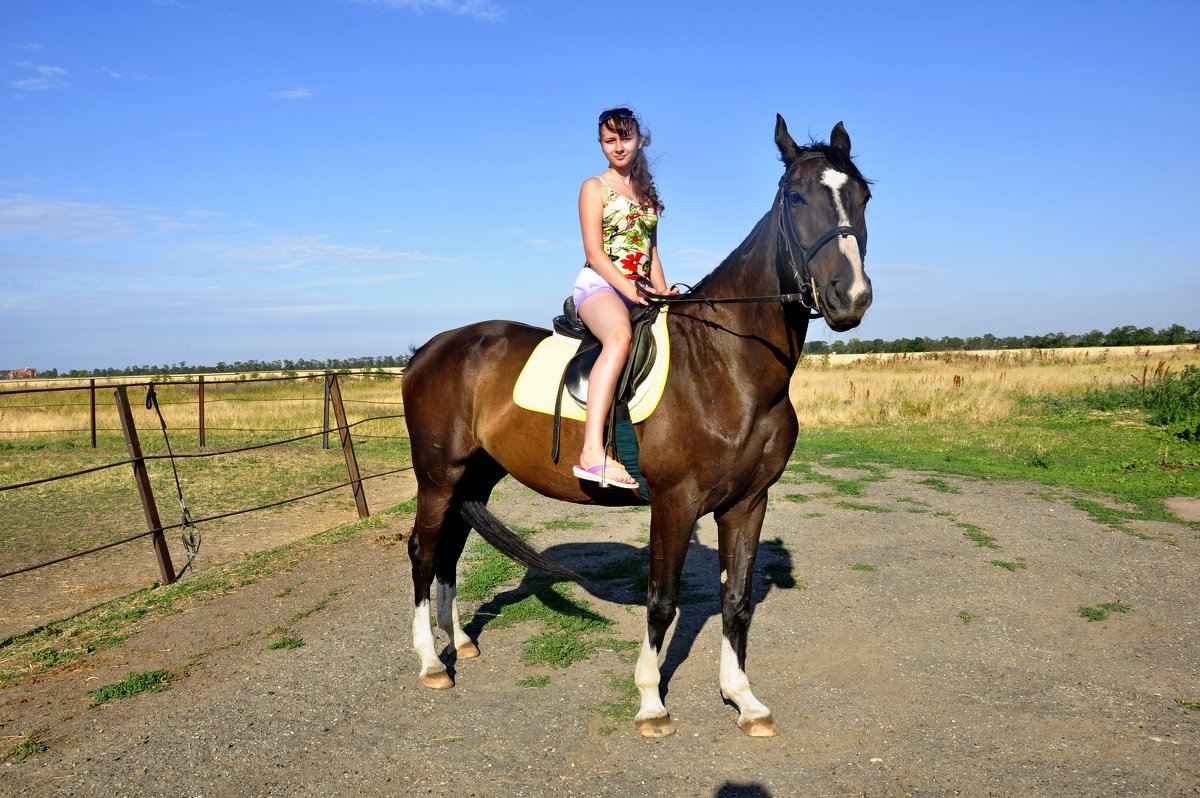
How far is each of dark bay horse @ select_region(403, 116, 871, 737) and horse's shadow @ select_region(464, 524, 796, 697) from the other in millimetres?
798

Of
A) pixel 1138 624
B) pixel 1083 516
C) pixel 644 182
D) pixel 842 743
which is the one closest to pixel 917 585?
pixel 1138 624

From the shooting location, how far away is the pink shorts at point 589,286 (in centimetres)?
418

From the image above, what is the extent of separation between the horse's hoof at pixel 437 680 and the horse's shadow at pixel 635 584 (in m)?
0.83

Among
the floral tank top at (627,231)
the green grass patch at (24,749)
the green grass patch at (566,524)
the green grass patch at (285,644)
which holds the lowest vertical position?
the green grass patch at (285,644)

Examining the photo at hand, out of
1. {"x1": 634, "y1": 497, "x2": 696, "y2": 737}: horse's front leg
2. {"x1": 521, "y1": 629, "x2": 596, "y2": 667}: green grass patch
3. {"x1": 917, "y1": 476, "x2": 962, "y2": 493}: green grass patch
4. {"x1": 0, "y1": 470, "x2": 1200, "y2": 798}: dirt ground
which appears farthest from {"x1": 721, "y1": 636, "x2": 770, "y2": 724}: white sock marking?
{"x1": 917, "y1": 476, "x2": 962, "y2": 493}: green grass patch

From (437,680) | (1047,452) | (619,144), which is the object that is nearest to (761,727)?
(437,680)

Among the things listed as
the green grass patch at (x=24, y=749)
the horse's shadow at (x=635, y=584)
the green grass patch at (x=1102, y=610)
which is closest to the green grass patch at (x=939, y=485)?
the horse's shadow at (x=635, y=584)

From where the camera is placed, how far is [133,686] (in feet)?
15.1

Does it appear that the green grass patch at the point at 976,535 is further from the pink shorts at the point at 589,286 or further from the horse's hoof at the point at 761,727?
the pink shorts at the point at 589,286

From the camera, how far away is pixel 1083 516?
859cm

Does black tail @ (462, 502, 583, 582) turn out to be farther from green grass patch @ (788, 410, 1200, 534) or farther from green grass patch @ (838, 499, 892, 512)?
green grass patch @ (788, 410, 1200, 534)

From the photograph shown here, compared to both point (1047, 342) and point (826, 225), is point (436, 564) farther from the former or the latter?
point (1047, 342)

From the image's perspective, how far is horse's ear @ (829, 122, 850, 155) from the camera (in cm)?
378

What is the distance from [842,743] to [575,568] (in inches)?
141
